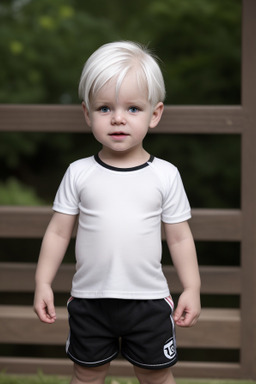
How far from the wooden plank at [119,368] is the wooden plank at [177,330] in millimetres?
125

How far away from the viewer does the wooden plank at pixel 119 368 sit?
3219mm

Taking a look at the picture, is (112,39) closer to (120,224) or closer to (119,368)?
(119,368)

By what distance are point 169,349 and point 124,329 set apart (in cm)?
18

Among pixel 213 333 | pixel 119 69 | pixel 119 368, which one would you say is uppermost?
pixel 119 69

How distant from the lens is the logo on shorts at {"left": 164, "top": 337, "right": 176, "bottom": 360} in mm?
2266

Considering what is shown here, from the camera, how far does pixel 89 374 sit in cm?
232

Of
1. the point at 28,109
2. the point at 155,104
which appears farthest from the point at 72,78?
the point at 155,104

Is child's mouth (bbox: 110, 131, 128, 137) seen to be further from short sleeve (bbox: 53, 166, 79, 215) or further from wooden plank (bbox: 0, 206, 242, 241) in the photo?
wooden plank (bbox: 0, 206, 242, 241)

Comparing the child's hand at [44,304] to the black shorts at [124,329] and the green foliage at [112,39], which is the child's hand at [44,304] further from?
the green foliage at [112,39]

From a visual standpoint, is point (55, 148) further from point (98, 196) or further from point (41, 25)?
point (98, 196)

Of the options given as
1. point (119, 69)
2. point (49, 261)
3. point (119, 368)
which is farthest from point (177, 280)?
point (119, 69)

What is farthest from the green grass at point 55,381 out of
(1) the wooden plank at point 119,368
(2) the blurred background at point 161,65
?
(2) the blurred background at point 161,65

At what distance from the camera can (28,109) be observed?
122 inches

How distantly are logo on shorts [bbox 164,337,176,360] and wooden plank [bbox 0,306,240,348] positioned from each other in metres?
0.89
